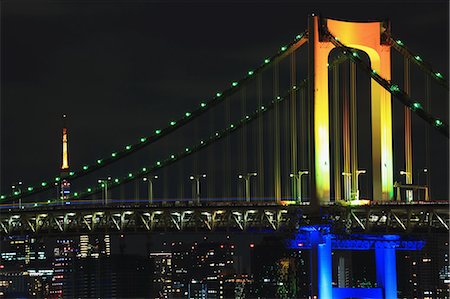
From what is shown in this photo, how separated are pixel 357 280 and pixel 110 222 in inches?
1834

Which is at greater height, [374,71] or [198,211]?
[374,71]

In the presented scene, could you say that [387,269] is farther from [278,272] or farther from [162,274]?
[162,274]

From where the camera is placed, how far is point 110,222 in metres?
81.1

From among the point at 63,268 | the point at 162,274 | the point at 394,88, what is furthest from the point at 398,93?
the point at 63,268

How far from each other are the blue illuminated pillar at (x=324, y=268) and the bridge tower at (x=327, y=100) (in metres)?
2.57

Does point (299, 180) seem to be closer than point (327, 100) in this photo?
No

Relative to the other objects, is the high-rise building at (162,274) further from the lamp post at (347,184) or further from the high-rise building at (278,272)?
the lamp post at (347,184)

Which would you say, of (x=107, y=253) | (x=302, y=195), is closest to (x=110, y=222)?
(x=302, y=195)

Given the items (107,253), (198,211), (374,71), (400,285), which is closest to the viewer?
(374,71)

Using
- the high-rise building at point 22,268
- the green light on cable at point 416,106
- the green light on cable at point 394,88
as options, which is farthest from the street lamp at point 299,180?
the high-rise building at point 22,268

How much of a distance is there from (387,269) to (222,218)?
9537mm

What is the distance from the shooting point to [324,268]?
68.6m

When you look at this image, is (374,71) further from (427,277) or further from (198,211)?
(427,277)

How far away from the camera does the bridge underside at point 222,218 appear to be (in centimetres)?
6944
